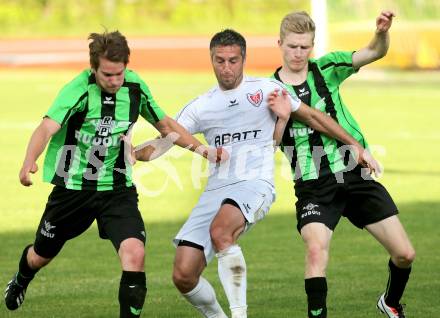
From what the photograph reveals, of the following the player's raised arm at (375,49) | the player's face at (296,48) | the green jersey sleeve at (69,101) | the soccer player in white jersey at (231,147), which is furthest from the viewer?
the player's raised arm at (375,49)

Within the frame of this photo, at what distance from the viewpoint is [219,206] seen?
313 inches

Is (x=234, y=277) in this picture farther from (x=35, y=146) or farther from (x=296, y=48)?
(x=296, y=48)

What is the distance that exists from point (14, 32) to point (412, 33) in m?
25.4

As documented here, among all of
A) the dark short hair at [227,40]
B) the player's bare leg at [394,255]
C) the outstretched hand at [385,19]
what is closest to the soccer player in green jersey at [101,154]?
the dark short hair at [227,40]

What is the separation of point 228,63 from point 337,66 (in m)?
0.98

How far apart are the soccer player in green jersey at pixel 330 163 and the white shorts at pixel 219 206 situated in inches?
12.6

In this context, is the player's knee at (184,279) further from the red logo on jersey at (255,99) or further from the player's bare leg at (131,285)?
the red logo on jersey at (255,99)

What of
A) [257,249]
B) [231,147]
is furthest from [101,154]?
[257,249]

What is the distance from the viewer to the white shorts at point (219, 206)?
7812mm

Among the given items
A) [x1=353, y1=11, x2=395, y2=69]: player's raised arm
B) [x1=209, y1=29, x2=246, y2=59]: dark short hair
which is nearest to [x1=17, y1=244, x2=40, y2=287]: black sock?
[x1=209, y1=29, x2=246, y2=59]: dark short hair

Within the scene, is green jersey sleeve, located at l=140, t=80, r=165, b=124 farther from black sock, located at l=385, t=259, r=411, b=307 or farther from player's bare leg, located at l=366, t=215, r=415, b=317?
black sock, located at l=385, t=259, r=411, b=307

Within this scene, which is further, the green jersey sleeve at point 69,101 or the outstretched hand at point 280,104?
the outstretched hand at point 280,104

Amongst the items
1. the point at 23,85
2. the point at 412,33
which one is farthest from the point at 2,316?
the point at 412,33

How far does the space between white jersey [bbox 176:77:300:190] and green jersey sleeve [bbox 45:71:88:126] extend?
0.86 m
